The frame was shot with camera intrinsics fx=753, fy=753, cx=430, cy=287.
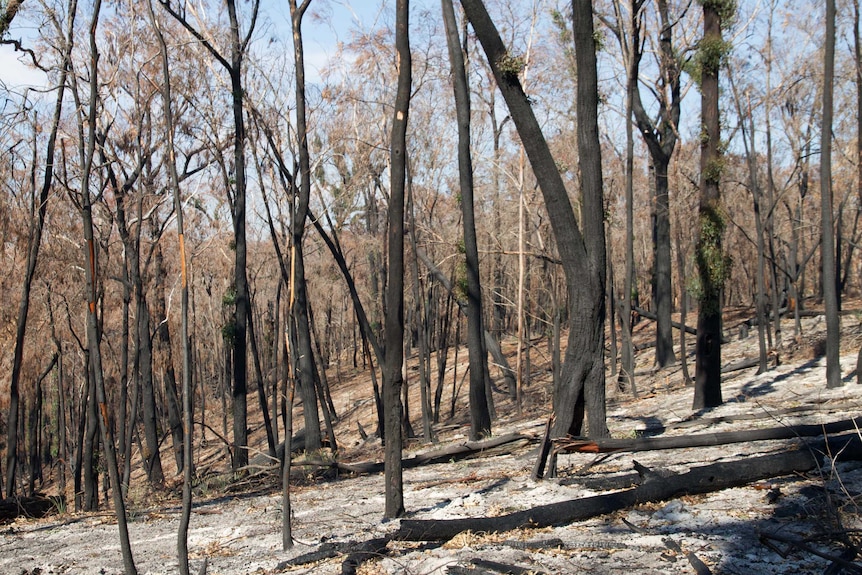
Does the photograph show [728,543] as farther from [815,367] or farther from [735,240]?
[735,240]

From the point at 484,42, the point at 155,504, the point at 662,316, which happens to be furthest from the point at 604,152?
the point at 155,504

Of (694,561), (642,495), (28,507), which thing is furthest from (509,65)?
(28,507)

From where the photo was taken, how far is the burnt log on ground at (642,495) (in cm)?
558

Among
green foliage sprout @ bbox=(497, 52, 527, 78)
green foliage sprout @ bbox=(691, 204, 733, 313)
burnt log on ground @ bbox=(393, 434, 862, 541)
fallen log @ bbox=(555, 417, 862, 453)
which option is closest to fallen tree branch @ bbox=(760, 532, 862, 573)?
burnt log on ground @ bbox=(393, 434, 862, 541)

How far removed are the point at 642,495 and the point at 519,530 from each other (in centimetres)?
102

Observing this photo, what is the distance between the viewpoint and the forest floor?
4.70 m

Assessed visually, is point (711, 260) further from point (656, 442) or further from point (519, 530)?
point (519, 530)

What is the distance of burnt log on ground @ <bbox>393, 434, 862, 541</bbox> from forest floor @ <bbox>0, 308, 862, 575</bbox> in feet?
0.23

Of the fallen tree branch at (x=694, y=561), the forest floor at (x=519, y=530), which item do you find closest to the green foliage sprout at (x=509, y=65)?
the forest floor at (x=519, y=530)

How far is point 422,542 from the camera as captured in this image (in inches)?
224

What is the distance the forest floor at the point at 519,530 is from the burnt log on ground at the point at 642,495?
2.7 inches

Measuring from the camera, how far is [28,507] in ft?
32.5

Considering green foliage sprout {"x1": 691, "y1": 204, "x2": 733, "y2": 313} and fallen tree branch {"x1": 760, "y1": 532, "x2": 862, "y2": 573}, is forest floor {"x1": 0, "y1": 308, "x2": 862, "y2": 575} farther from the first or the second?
green foliage sprout {"x1": 691, "y1": 204, "x2": 733, "y2": 313}

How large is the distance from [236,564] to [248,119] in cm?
1176
